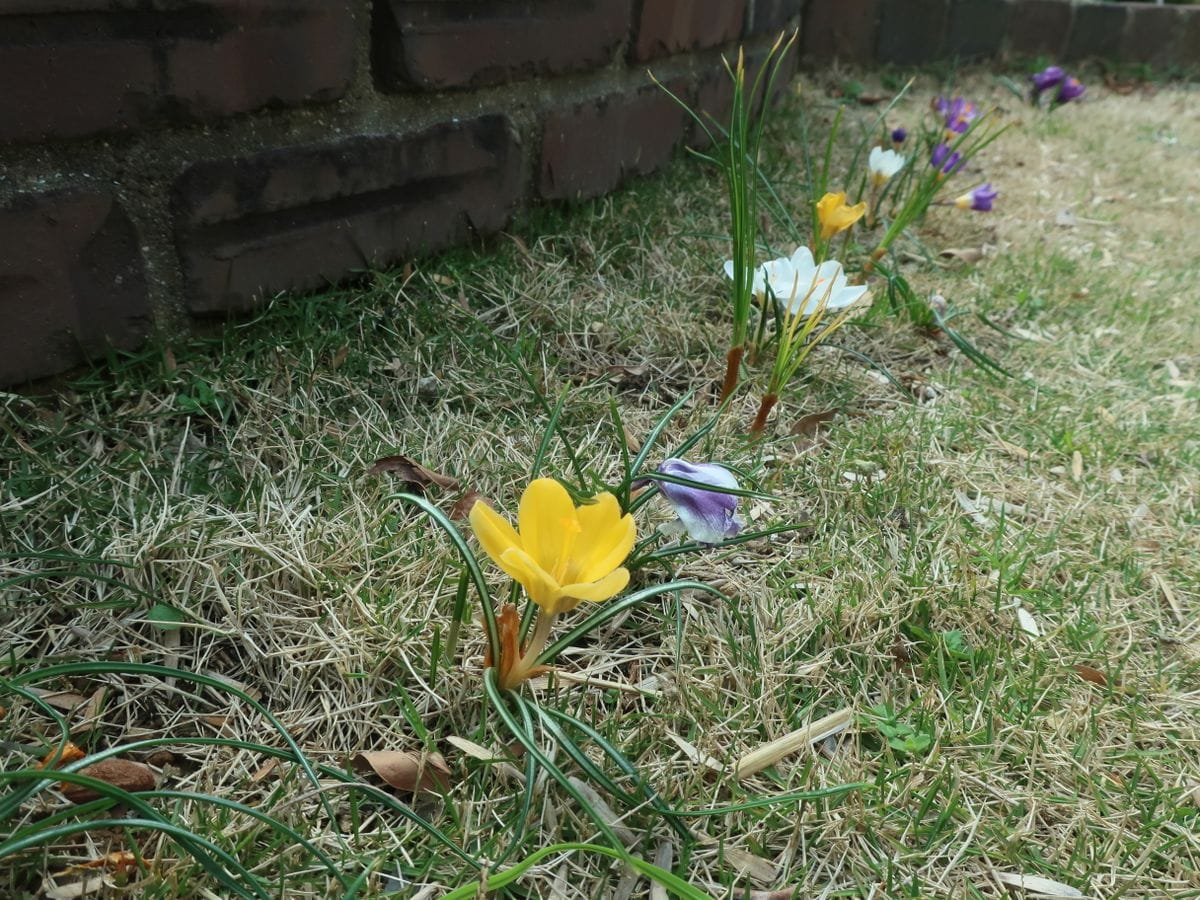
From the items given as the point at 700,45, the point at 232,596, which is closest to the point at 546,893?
the point at 232,596

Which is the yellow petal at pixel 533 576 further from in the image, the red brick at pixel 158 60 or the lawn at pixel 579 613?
the red brick at pixel 158 60

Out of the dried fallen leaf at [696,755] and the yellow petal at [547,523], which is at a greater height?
the yellow petal at [547,523]

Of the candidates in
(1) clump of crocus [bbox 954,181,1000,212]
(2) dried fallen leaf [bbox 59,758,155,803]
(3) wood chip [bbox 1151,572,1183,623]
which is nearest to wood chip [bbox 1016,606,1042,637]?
(3) wood chip [bbox 1151,572,1183,623]

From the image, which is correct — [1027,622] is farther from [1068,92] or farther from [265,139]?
[1068,92]

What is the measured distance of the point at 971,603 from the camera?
1055 mm

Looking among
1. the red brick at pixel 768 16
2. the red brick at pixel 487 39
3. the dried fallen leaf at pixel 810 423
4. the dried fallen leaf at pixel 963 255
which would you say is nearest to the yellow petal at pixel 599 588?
the dried fallen leaf at pixel 810 423

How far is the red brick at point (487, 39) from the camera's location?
1285mm

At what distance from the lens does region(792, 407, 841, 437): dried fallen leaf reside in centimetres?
134

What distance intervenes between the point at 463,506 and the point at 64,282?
54cm

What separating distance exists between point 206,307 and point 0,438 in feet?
0.97

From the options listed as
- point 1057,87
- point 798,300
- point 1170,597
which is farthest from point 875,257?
point 1057,87

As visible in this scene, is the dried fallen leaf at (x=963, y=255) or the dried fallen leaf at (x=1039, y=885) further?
the dried fallen leaf at (x=963, y=255)

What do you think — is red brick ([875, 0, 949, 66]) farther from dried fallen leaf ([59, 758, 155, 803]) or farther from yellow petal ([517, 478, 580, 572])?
dried fallen leaf ([59, 758, 155, 803])

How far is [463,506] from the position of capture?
1.08 meters
